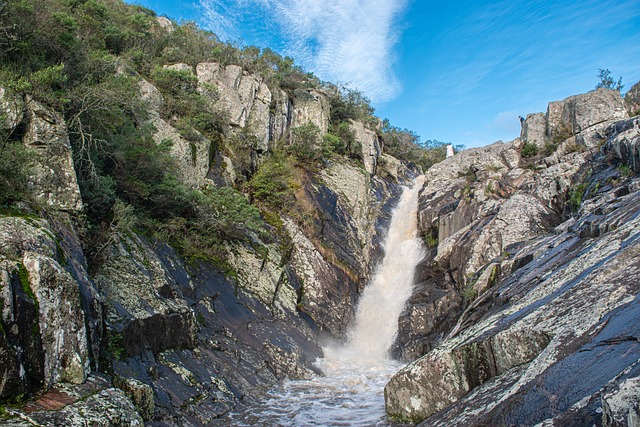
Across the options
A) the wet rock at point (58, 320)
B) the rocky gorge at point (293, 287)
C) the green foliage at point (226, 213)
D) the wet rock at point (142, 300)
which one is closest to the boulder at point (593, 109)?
the rocky gorge at point (293, 287)

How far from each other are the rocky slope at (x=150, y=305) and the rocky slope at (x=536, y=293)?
A: 5.21 metres

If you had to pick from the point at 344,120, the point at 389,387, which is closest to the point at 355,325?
the point at 389,387

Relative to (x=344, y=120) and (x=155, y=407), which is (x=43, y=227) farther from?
(x=344, y=120)

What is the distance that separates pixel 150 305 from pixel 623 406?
35.1 ft

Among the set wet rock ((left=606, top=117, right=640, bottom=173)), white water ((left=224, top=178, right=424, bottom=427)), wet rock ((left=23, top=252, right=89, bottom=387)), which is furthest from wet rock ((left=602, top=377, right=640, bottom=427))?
wet rock ((left=606, top=117, right=640, bottom=173))

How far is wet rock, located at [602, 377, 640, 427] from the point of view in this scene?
11.6 ft

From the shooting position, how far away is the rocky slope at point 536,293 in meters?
5.81

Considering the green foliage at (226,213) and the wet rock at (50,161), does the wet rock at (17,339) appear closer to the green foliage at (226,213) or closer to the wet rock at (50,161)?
the wet rock at (50,161)

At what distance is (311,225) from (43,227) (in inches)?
676

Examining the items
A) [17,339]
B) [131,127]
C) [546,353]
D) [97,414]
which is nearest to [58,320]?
[17,339]

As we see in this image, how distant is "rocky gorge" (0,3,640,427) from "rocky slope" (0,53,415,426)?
5 centimetres

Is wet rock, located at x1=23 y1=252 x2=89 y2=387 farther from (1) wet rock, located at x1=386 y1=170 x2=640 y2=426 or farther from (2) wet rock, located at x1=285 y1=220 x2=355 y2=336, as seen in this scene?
(2) wet rock, located at x1=285 y1=220 x2=355 y2=336

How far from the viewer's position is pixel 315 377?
51.5ft

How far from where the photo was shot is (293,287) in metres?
20.6
